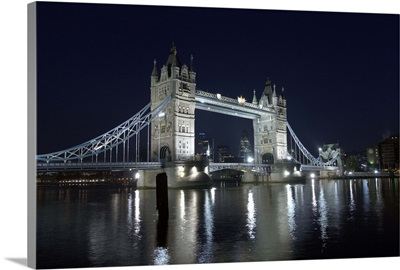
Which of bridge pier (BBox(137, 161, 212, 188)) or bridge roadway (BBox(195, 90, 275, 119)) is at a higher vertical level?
bridge roadway (BBox(195, 90, 275, 119))

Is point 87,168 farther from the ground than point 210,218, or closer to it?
farther from the ground

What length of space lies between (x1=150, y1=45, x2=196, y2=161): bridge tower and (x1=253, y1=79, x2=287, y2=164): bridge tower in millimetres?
22498

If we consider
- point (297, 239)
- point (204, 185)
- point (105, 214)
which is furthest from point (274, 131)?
point (297, 239)

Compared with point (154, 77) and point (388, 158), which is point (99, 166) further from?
point (388, 158)

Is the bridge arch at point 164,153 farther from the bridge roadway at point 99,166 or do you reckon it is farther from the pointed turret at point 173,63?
the pointed turret at point 173,63

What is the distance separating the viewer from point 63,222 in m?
15.5

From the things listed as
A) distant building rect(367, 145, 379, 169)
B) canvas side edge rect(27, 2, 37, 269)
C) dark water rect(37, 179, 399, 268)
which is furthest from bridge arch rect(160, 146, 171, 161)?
distant building rect(367, 145, 379, 169)

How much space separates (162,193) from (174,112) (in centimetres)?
2859

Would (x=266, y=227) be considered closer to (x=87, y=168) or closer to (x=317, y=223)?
(x=317, y=223)

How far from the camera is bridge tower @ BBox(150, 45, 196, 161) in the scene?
141 feet

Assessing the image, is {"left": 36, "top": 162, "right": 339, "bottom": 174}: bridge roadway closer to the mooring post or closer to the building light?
the building light

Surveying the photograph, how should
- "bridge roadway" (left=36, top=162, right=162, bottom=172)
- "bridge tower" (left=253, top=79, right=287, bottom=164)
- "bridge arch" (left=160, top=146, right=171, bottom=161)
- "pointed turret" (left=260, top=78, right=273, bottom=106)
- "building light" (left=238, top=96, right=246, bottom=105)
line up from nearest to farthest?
"bridge roadway" (left=36, top=162, right=162, bottom=172) < "bridge arch" (left=160, top=146, right=171, bottom=161) < "building light" (left=238, top=96, right=246, bottom=105) < "bridge tower" (left=253, top=79, right=287, bottom=164) < "pointed turret" (left=260, top=78, right=273, bottom=106)

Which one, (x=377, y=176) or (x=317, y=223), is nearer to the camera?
(x=317, y=223)

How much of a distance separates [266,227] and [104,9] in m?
8.66
